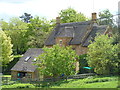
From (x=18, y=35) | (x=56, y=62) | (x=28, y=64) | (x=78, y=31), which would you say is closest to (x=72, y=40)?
(x=78, y=31)

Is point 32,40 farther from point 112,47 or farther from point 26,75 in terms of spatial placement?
point 112,47

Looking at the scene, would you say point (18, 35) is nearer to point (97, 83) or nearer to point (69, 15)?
point (69, 15)

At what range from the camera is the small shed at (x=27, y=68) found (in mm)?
42334

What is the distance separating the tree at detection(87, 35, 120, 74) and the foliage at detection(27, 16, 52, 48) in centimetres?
3270

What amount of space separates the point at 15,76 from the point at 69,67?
13.8 meters

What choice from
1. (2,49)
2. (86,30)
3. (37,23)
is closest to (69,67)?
(86,30)

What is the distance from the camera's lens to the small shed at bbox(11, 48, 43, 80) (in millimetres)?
42334

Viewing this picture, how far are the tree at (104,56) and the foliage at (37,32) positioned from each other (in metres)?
32.7

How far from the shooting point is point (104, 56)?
111 feet

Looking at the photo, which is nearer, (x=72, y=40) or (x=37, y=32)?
(x=72, y=40)

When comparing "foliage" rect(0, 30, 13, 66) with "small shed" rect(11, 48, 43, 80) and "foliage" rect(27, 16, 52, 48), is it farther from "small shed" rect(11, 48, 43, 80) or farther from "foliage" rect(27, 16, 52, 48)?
"foliage" rect(27, 16, 52, 48)

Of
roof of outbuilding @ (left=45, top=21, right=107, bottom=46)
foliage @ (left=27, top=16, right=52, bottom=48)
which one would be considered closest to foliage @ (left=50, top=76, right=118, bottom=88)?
roof of outbuilding @ (left=45, top=21, right=107, bottom=46)

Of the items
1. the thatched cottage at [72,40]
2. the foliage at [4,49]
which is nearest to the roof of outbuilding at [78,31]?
the thatched cottage at [72,40]

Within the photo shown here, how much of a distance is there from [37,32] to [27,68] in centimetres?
2719
